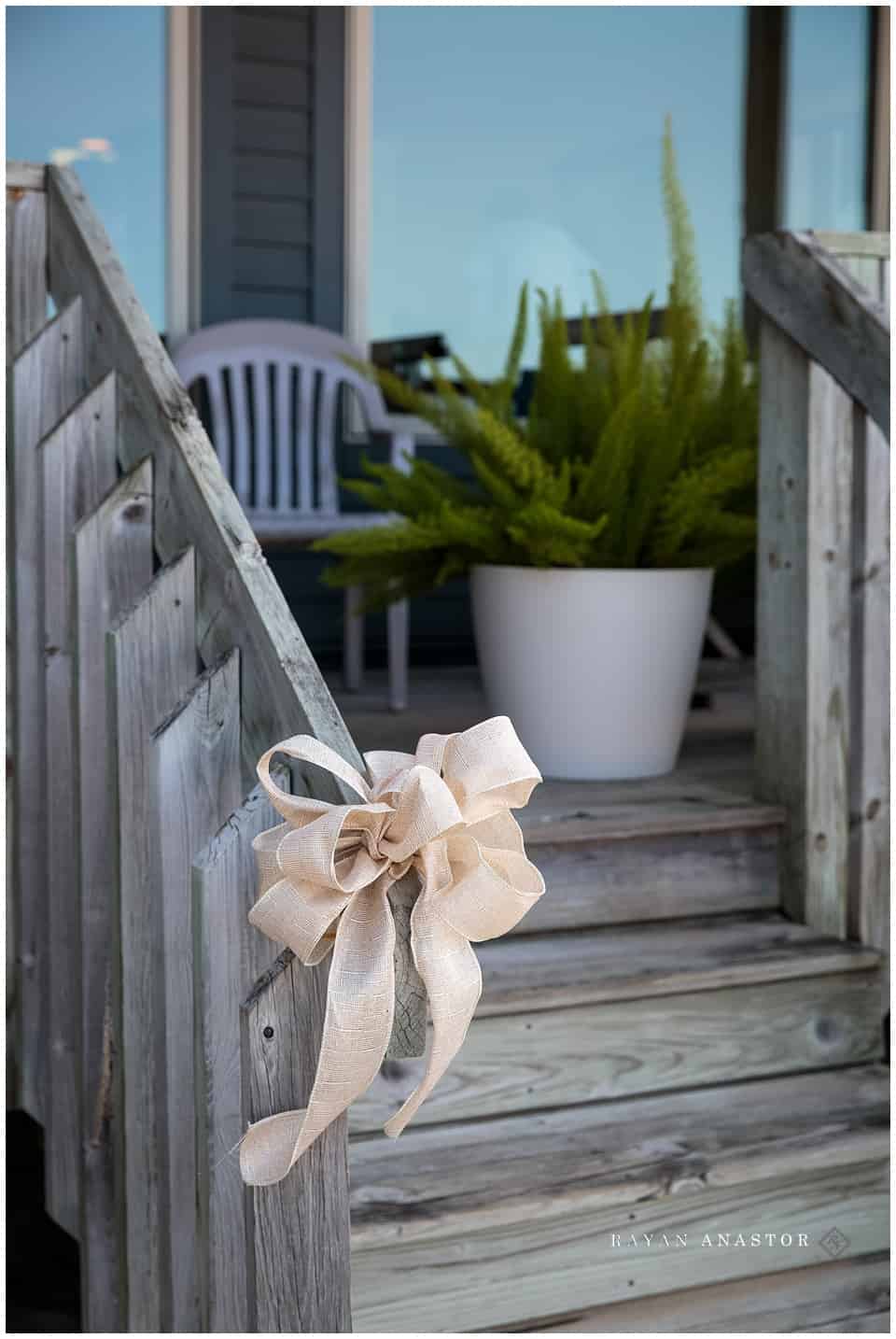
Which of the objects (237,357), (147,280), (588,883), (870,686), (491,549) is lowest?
(588,883)

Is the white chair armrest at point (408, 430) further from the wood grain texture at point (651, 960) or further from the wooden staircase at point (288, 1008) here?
the wood grain texture at point (651, 960)

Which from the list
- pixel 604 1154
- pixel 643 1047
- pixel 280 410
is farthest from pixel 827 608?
pixel 280 410

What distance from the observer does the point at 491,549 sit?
2.13m

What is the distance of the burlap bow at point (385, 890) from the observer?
0.96 meters

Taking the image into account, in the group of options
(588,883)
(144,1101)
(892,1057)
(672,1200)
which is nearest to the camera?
(144,1101)

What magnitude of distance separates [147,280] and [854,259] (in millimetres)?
2070

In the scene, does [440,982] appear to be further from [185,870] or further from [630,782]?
[630,782]

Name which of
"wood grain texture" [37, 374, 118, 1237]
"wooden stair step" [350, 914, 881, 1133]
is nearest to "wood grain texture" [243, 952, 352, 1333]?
"wooden stair step" [350, 914, 881, 1133]

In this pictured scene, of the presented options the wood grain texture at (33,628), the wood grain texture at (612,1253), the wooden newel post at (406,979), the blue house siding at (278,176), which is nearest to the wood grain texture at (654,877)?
the wood grain texture at (612,1253)

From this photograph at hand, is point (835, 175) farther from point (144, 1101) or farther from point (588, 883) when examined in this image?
point (144, 1101)

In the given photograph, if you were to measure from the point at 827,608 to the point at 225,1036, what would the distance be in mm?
1112

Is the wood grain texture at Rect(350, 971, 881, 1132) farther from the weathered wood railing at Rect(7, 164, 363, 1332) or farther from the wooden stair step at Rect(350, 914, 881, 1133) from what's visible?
the weathered wood railing at Rect(7, 164, 363, 1332)

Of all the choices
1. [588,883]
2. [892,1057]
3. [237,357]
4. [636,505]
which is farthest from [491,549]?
[237,357]

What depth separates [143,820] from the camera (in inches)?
55.4
